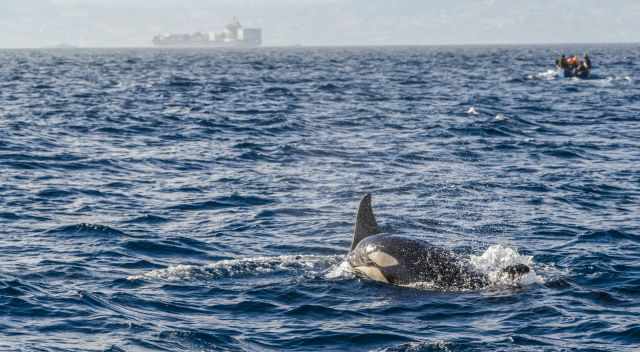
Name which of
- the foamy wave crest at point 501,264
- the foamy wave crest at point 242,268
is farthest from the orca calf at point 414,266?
the foamy wave crest at point 242,268

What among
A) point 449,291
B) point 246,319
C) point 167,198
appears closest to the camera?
point 246,319

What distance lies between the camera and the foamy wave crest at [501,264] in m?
13.3

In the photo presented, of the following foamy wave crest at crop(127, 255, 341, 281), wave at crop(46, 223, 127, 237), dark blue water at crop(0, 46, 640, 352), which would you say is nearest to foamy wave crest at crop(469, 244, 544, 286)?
dark blue water at crop(0, 46, 640, 352)

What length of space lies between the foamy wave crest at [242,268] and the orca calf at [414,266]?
0.98m

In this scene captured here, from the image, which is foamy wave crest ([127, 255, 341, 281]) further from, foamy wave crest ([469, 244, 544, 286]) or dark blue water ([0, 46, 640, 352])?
foamy wave crest ([469, 244, 544, 286])

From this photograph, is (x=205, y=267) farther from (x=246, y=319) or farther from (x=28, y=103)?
(x=28, y=103)

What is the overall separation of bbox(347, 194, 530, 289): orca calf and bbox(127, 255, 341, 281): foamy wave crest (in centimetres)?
98

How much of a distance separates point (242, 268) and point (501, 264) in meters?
4.08

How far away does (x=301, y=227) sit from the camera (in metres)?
17.7

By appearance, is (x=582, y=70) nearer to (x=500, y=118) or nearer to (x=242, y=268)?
(x=500, y=118)

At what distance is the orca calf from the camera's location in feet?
43.5

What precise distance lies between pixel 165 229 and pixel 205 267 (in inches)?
126

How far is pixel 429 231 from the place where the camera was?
1744 centimetres

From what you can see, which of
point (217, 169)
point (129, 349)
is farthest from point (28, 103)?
point (129, 349)
